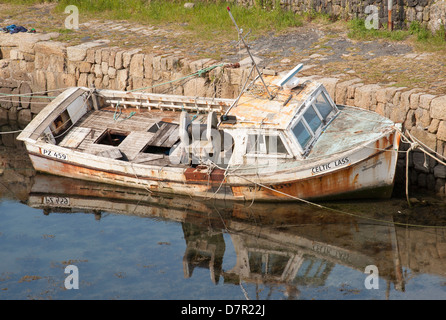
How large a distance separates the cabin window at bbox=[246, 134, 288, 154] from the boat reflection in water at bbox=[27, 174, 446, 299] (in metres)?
1.05

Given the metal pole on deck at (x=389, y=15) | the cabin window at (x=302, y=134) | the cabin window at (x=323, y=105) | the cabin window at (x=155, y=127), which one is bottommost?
the cabin window at (x=155, y=127)

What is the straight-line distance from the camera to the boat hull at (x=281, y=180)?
1135 centimetres

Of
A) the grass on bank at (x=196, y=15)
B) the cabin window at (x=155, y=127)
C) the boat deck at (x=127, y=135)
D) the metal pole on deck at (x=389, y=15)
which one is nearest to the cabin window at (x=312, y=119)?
the boat deck at (x=127, y=135)

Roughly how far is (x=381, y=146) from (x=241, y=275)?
10.6 ft

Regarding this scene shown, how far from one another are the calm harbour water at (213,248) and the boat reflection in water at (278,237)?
0.7 inches

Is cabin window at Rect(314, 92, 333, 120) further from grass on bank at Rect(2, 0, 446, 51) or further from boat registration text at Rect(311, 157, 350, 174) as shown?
grass on bank at Rect(2, 0, 446, 51)

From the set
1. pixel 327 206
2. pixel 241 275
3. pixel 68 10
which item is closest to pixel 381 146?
pixel 327 206

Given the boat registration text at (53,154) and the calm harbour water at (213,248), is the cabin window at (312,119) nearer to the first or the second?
the calm harbour water at (213,248)

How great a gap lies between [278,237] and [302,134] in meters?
1.86

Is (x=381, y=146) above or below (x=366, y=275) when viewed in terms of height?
above

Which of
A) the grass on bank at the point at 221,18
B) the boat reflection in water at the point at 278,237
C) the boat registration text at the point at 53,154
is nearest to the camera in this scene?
the boat reflection in water at the point at 278,237

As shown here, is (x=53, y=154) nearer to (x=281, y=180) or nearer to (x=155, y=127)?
(x=155, y=127)
